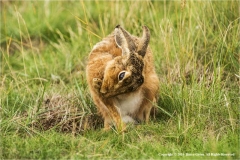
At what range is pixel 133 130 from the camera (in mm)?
5172

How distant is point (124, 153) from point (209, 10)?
266 centimetres

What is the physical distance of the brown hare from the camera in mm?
4887

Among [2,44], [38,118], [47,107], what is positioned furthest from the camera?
[2,44]

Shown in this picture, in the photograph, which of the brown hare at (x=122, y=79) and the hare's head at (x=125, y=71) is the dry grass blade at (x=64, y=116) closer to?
the brown hare at (x=122, y=79)

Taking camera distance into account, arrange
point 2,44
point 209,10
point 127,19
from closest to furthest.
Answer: point 209,10, point 127,19, point 2,44

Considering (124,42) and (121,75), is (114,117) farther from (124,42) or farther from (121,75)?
(124,42)

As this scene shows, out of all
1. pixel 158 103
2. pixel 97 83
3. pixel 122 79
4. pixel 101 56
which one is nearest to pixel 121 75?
pixel 122 79

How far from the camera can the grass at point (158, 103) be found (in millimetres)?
4742

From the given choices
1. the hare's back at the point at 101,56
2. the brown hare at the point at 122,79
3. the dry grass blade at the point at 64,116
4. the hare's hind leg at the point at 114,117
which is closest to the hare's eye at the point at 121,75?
the brown hare at the point at 122,79

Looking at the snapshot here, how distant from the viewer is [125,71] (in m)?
4.82

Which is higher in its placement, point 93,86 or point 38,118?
point 93,86

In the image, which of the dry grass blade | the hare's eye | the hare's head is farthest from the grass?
the hare's eye

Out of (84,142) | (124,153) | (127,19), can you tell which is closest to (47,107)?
(84,142)

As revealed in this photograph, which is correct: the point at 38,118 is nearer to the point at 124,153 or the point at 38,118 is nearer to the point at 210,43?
the point at 124,153
